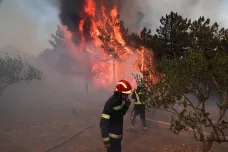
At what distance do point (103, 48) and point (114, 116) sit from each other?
30453mm

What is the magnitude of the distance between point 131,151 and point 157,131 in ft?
12.5

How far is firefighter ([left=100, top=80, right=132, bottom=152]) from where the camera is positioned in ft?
19.6

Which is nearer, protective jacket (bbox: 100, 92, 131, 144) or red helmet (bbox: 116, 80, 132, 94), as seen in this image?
protective jacket (bbox: 100, 92, 131, 144)

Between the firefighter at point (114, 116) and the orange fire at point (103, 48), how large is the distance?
89.4 ft

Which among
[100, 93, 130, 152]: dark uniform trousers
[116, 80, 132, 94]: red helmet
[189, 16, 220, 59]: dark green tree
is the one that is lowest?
[100, 93, 130, 152]: dark uniform trousers

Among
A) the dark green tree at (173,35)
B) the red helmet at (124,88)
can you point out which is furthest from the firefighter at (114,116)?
the dark green tree at (173,35)

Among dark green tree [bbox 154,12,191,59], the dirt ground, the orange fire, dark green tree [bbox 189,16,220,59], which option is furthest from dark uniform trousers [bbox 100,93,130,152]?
the orange fire

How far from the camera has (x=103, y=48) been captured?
36.3 metres

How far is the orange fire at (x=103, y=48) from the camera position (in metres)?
35.0

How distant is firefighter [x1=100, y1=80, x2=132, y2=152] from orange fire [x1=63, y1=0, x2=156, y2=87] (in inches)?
1073

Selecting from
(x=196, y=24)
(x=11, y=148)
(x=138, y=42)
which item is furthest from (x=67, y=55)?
(x=11, y=148)

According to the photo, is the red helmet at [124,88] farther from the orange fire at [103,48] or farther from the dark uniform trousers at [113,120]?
the orange fire at [103,48]

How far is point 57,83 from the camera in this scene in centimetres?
5397

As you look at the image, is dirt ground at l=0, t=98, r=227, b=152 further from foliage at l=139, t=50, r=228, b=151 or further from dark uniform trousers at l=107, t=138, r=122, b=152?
dark uniform trousers at l=107, t=138, r=122, b=152
